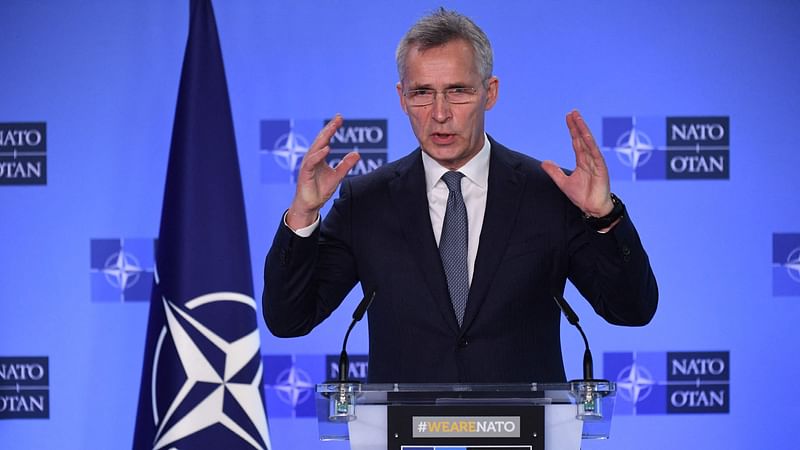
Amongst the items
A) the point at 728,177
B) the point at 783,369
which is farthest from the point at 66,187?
the point at 783,369

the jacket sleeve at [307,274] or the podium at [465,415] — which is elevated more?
the jacket sleeve at [307,274]

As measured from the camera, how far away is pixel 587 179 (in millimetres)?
Answer: 2080

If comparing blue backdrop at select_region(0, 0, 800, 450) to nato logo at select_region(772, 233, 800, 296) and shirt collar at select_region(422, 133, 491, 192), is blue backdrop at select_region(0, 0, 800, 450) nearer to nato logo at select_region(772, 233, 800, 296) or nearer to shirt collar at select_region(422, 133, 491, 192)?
nato logo at select_region(772, 233, 800, 296)

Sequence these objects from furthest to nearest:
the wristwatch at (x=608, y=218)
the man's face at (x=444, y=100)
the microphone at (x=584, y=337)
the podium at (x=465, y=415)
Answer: the man's face at (x=444, y=100) → the wristwatch at (x=608, y=218) → the microphone at (x=584, y=337) → the podium at (x=465, y=415)

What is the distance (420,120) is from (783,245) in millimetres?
2614

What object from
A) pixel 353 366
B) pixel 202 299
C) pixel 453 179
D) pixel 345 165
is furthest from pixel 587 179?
pixel 353 366

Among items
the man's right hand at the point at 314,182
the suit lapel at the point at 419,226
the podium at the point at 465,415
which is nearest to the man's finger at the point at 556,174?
the suit lapel at the point at 419,226

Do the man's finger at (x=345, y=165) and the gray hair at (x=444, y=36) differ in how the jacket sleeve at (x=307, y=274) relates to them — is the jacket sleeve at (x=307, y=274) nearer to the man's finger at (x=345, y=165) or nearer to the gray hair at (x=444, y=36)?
the man's finger at (x=345, y=165)

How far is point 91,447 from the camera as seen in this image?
427 centimetres

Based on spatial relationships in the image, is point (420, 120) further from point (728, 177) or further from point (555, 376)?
point (728, 177)

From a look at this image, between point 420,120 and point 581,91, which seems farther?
point 581,91

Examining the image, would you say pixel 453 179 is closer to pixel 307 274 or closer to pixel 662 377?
pixel 307 274

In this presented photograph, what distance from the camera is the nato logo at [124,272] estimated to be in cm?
423

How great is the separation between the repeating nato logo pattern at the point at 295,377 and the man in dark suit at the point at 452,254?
1806 mm
